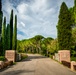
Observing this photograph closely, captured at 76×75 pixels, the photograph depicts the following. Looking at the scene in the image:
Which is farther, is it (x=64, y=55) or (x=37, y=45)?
(x=37, y=45)

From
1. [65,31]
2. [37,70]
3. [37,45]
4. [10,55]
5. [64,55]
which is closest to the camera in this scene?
[37,70]

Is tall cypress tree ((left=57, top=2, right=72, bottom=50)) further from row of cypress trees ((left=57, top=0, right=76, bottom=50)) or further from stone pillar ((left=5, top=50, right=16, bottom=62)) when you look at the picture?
stone pillar ((left=5, top=50, right=16, bottom=62))

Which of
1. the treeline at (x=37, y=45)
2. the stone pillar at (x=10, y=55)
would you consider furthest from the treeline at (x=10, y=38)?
the treeline at (x=37, y=45)

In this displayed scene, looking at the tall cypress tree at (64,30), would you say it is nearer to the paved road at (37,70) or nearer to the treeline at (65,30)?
the treeline at (65,30)

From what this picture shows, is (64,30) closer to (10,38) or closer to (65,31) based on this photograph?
(65,31)

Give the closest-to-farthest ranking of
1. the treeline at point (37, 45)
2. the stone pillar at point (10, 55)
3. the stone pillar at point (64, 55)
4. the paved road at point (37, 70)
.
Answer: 1. the paved road at point (37, 70)
2. the stone pillar at point (64, 55)
3. the stone pillar at point (10, 55)
4. the treeline at point (37, 45)

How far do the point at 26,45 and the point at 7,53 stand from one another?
245 ft

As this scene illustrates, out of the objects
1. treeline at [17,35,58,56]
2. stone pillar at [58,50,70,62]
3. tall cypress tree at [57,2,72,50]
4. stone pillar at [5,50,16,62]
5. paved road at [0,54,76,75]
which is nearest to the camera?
paved road at [0,54,76,75]

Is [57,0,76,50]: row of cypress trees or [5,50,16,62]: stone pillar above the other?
[57,0,76,50]: row of cypress trees

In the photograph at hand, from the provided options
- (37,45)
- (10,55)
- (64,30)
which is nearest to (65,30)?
(64,30)

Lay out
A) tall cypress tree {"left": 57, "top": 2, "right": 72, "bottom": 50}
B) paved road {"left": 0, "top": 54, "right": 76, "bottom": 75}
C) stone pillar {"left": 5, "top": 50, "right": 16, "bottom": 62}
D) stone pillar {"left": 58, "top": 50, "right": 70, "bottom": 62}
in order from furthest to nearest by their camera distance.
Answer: tall cypress tree {"left": 57, "top": 2, "right": 72, "bottom": 50} < stone pillar {"left": 5, "top": 50, "right": 16, "bottom": 62} < stone pillar {"left": 58, "top": 50, "right": 70, "bottom": 62} < paved road {"left": 0, "top": 54, "right": 76, "bottom": 75}

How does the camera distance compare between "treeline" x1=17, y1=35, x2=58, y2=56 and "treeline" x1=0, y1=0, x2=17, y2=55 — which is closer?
"treeline" x1=0, y1=0, x2=17, y2=55

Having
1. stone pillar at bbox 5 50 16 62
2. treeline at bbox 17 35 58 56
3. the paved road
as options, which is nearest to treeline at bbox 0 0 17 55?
stone pillar at bbox 5 50 16 62

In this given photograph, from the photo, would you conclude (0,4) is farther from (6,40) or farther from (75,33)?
(75,33)
